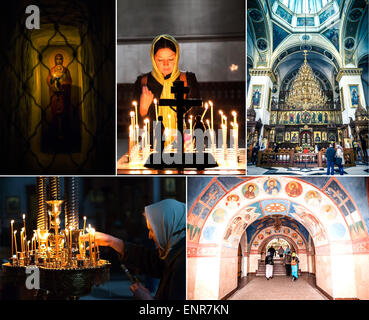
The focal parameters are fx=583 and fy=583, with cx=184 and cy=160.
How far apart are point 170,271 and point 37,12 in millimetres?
5389

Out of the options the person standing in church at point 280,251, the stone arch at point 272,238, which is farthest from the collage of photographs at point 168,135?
the person standing in church at point 280,251

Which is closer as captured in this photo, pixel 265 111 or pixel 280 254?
pixel 265 111

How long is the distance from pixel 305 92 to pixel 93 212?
453cm

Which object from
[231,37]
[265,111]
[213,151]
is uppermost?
[231,37]

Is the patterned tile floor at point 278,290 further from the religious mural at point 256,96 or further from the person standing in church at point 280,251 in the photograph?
the religious mural at point 256,96

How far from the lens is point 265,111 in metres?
10.8

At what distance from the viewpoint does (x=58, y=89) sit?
10859mm

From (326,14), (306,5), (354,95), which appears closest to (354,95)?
(354,95)

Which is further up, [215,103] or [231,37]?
[231,37]

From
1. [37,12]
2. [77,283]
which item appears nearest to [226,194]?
[77,283]

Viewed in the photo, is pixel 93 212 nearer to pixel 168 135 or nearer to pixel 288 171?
pixel 168 135

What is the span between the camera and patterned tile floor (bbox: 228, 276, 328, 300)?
1084 centimetres

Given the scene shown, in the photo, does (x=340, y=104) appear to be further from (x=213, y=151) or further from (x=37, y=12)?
(x=37, y=12)

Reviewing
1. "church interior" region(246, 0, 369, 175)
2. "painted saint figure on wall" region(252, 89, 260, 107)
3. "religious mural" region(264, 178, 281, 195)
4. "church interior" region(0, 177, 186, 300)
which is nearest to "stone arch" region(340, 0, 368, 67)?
"church interior" region(246, 0, 369, 175)
